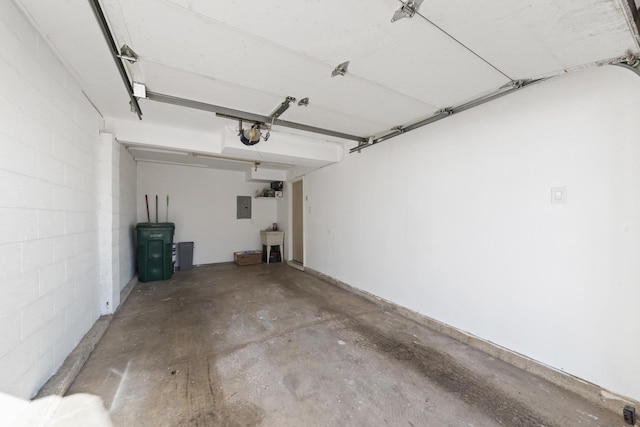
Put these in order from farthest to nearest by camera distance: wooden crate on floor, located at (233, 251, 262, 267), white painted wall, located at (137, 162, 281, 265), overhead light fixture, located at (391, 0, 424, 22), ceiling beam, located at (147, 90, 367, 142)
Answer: wooden crate on floor, located at (233, 251, 262, 267)
white painted wall, located at (137, 162, 281, 265)
ceiling beam, located at (147, 90, 367, 142)
overhead light fixture, located at (391, 0, 424, 22)

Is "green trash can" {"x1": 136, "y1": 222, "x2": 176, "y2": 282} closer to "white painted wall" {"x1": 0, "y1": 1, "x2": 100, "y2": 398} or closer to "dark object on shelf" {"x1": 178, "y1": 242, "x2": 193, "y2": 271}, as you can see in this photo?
"dark object on shelf" {"x1": 178, "y1": 242, "x2": 193, "y2": 271}

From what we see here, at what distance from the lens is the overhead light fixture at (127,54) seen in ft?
5.50

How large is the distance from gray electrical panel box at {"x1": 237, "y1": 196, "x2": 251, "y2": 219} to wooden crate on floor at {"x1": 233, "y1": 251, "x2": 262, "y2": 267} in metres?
1.00

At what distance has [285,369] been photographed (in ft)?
6.73

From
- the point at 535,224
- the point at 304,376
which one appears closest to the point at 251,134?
the point at 304,376

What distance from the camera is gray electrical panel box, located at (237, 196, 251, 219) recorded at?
21.7 feet

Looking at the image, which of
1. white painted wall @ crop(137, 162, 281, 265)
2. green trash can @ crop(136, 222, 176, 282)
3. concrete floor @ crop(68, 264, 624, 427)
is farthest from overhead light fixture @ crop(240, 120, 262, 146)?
white painted wall @ crop(137, 162, 281, 265)

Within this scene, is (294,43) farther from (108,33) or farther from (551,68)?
(551,68)

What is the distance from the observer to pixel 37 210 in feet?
5.30

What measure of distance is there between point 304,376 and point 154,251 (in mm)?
4005

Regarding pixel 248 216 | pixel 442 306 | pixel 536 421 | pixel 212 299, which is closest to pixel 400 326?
pixel 442 306

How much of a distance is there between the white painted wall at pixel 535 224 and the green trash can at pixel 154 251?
4.17 m

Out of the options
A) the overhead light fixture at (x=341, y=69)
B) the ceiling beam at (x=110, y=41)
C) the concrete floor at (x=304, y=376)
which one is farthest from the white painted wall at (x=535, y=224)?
the ceiling beam at (x=110, y=41)

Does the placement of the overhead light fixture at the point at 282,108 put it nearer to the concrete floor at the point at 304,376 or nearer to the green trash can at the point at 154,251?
the concrete floor at the point at 304,376
